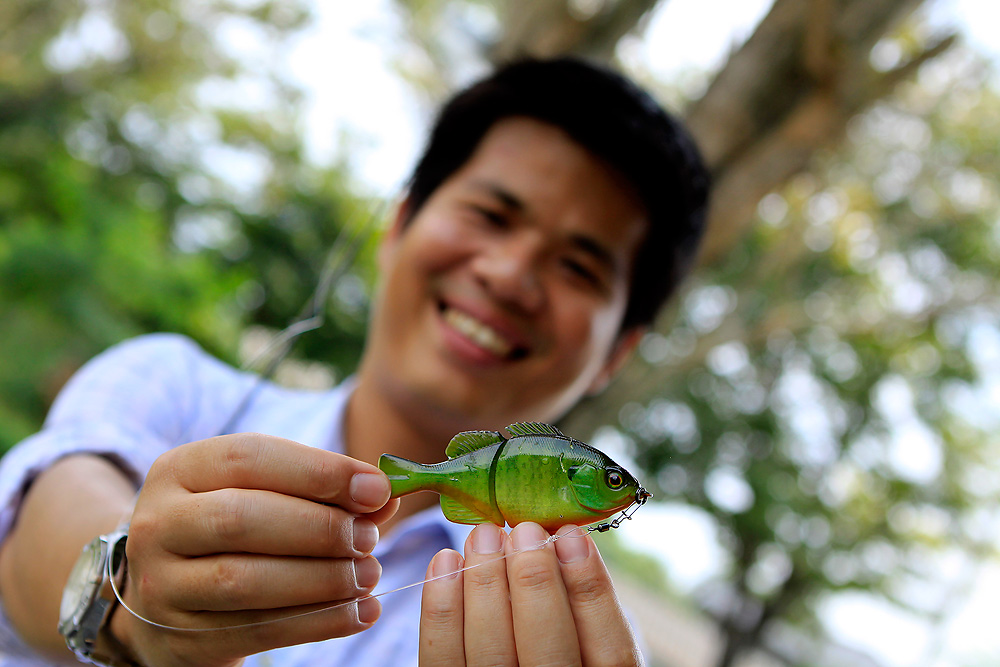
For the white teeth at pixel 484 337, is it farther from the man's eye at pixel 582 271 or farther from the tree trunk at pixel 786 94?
the tree trunk at pixel 786 94

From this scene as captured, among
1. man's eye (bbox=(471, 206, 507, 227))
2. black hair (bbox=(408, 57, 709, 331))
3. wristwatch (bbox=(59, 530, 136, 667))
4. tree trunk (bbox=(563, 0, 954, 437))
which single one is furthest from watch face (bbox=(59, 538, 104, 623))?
tree trunk (bbox=(563, 0, 954, 437))

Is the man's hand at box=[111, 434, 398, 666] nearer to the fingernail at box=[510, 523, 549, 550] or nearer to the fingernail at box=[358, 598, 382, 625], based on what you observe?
the fingernail at box=[358, 598, 382, 625]

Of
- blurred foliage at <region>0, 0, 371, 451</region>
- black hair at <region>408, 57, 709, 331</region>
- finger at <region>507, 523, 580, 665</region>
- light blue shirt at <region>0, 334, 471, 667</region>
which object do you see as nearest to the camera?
finger at <region>507, 523, 580, 665</region>

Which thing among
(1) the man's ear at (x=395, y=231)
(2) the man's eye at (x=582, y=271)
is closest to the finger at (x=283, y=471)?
(2) the man's eye at (x=582, y=271)

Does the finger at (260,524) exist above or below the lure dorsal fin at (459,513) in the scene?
below

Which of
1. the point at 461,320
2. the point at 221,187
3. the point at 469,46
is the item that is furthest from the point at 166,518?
the point at 221,187

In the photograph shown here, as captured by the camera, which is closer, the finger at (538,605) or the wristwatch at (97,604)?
the finger at (538,605)

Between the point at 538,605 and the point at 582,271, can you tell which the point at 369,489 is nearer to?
the point at 538,605
